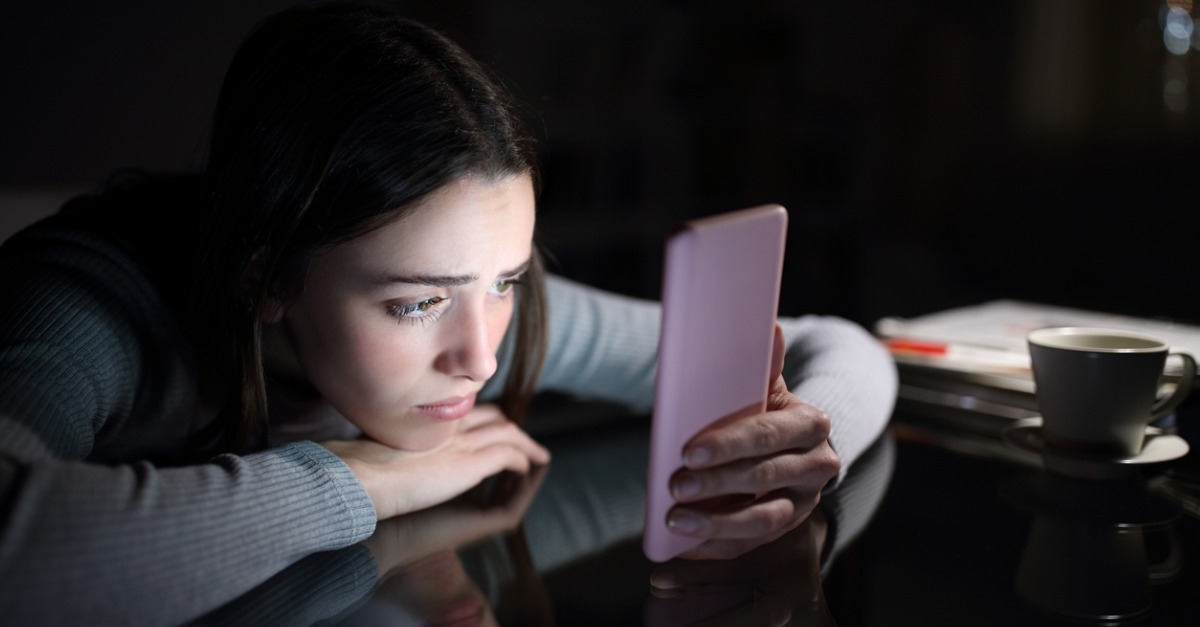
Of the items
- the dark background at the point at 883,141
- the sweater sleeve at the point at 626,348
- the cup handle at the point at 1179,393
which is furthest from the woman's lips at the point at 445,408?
the dark background at the point at 883,141

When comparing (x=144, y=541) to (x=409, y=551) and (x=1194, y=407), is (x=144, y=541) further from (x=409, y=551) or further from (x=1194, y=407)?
(x=1194, y=407)

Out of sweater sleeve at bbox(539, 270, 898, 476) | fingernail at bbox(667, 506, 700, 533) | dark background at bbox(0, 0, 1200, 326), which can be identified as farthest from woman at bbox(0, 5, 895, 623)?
dark background at bbox(0, 0, 1200, 326)

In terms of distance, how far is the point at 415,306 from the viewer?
772 millimetres

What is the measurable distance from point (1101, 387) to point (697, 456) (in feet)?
1.39

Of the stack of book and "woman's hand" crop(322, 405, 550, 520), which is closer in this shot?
"woman's hand" crop(322, 405, 550, 520)

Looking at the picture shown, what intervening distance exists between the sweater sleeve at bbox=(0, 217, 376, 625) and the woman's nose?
0.37 feet

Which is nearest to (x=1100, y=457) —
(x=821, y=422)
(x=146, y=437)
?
(x=821, y=422)

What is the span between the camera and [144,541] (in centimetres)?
60

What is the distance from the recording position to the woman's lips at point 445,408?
82 centimetres

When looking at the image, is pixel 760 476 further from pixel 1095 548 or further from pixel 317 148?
pixel 317 148

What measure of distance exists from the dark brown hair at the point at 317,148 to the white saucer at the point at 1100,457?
525 mm

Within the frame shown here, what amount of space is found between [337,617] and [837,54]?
2.20 m

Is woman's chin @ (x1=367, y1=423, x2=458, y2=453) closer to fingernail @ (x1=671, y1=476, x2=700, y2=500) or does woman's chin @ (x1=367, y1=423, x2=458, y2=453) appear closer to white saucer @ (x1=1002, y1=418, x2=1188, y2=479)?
fingernail @ (x1=671, y1=476, x2=700, y2=500)

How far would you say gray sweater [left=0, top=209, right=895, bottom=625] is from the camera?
0.58m
